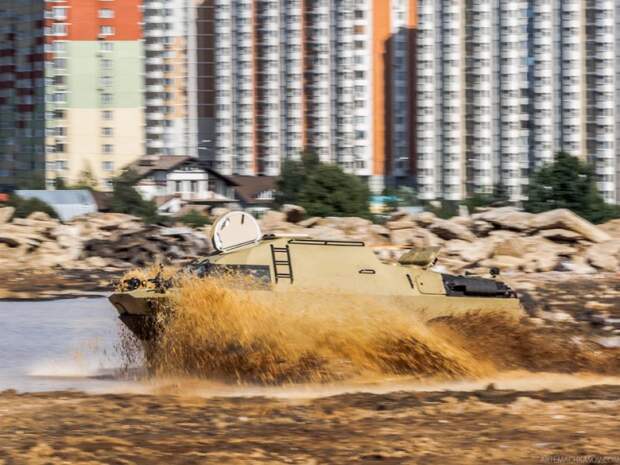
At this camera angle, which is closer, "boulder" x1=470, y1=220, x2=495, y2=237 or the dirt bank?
the dirt bank

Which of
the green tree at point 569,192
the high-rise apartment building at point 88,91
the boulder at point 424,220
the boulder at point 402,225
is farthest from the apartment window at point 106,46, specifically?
the boulder at point 402,225

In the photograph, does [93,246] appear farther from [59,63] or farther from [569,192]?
[59,63]

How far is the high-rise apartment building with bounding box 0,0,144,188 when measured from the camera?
110 meters

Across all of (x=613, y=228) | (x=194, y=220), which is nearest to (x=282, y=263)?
(x=613, y=228)

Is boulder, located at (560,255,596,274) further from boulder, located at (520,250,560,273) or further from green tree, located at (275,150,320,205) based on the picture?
green tree, located at (275,150,320,205)

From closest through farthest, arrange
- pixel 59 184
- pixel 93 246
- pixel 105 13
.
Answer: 1. pixel 93 246
2. pixel 59 184
3. pixel 105 13

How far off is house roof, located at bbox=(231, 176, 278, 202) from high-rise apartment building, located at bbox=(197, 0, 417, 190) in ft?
21.4

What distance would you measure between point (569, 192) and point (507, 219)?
101 feet

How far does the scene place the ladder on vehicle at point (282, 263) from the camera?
1345cm

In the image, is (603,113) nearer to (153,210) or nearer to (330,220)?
(153,210)

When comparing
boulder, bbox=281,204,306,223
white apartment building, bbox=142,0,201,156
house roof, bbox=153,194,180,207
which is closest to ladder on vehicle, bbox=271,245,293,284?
boulder, bbox=281,204,306,223

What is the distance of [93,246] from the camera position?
38.9 m

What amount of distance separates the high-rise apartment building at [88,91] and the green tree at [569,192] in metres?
52.6

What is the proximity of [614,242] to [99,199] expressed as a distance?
61076mm
